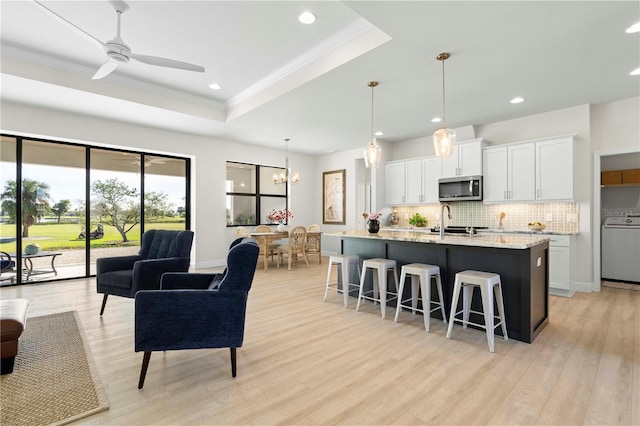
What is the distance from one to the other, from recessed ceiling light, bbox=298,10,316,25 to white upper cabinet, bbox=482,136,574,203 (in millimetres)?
3932

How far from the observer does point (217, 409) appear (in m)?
1.88

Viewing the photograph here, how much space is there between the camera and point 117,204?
596 centimetres

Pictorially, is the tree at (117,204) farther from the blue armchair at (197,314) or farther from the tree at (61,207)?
the blue armchair at (197,314)

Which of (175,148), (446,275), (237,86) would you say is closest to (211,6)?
(237,86)

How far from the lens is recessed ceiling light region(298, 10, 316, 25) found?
3.01 meters

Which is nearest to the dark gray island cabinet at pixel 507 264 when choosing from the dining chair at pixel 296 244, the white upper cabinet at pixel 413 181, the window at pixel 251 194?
the white upper cabinet at pixel 413 181

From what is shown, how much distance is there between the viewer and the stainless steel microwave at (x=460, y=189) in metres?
5.60

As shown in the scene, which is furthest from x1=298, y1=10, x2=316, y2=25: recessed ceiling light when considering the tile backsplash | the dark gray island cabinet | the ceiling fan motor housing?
the tile backsplash

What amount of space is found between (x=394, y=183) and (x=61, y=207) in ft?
20.6

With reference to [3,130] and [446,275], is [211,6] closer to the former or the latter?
[446,275]

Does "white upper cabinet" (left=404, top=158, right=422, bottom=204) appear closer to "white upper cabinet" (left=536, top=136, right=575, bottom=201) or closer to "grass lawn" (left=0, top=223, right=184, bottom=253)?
"white upper cabinet" (left=536, top=136, right=575, bottom=201)

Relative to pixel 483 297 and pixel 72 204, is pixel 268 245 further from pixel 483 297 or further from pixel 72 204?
pixel 483 297

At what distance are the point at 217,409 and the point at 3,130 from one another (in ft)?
17.7

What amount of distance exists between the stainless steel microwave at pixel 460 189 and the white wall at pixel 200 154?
378 cm
